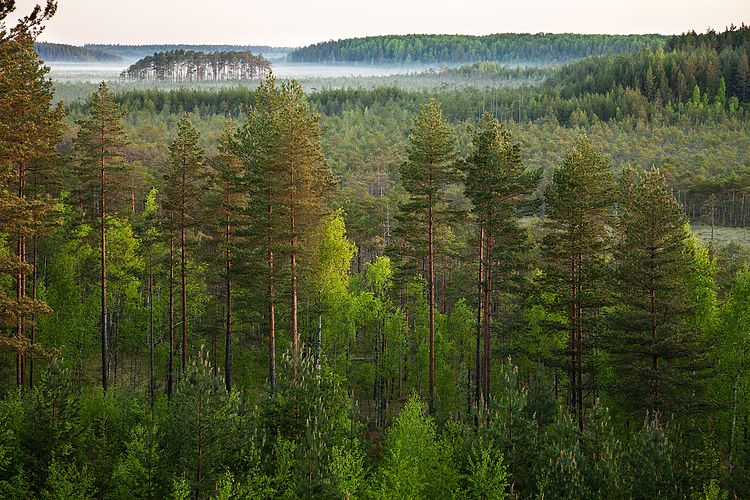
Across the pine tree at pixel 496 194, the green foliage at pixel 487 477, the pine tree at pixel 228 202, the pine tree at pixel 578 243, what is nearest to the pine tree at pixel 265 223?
the pine tree at pixel 228 202

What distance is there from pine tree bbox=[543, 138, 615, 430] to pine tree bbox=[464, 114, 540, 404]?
69.3 inches

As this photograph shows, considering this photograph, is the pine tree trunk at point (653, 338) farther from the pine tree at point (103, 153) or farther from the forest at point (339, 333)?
the pine tree at point (103, 153)

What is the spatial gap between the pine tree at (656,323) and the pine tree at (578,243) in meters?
1.35

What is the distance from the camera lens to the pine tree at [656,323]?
2988cm

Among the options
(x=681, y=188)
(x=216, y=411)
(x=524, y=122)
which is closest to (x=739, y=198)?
(x=681, y=188)

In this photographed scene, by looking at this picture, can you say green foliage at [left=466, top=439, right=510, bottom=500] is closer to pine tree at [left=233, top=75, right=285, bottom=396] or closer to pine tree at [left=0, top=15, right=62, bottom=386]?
pine tree at [left=233, top=75, right=285, bottom=396]

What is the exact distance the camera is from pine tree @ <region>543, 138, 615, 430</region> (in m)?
31.6

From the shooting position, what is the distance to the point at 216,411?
22.6 metres

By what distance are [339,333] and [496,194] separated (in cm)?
1470

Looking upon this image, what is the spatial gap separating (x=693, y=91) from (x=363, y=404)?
181221mm

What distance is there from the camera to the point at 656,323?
3073cm

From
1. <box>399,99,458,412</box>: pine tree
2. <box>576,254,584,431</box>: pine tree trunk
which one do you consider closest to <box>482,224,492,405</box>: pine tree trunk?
<box>399,99,458,412</box>: pine tree

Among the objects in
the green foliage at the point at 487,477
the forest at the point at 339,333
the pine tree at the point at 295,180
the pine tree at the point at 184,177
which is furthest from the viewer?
the pine tree at the point at 184,177

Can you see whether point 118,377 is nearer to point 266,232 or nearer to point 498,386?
point 266,232
